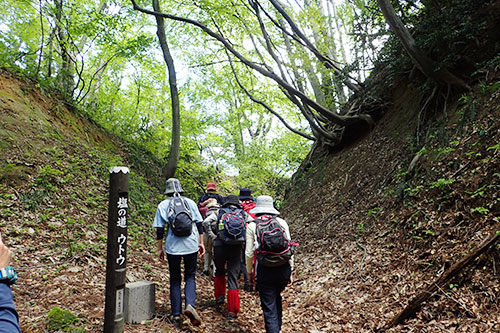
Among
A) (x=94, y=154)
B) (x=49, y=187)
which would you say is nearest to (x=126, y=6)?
(x=94, y=154)

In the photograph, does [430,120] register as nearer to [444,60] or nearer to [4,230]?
[444,60]

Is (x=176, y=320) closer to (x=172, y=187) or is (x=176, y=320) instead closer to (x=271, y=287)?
(x=271, y=287)

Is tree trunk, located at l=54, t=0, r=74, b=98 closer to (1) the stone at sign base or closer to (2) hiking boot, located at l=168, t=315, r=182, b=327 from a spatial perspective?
(1) the stone at sign base

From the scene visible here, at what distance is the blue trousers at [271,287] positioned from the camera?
4.16 metres

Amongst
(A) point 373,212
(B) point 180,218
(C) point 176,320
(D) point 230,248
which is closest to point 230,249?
(D) point 230,248

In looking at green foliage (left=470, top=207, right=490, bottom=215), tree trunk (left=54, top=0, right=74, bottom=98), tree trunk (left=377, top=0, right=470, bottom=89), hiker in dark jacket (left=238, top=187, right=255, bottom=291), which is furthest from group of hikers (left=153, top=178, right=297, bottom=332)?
tree trunk (left=54, top=0, right=74, bottom=98)

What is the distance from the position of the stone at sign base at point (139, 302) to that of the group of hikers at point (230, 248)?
337mm

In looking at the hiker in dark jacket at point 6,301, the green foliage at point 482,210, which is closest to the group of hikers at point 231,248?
the green foliage at point 482,210

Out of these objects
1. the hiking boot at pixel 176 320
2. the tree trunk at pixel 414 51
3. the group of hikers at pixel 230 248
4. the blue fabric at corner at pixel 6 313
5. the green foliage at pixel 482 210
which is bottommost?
the hiking boot at pixel 176 320

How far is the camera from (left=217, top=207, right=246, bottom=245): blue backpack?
5.44 meters

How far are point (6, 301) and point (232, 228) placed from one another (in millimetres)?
4042

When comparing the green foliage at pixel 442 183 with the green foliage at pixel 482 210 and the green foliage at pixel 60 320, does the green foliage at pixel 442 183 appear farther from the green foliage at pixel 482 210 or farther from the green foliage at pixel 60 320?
the green foliage at pixel 60 320

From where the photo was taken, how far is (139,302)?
4.65 metres

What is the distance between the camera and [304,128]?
18625 mm
